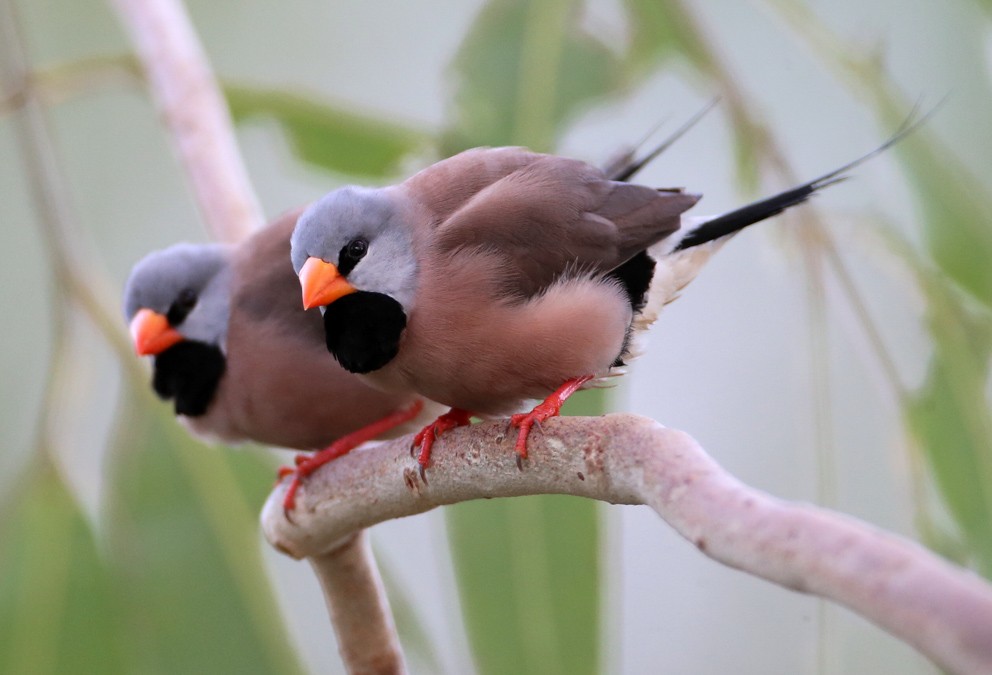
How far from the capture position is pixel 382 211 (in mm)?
1297

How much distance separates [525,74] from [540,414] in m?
0.87

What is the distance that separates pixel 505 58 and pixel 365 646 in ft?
3.11

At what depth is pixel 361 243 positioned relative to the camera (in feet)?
4.21

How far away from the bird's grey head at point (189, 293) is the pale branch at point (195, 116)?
0.07 m

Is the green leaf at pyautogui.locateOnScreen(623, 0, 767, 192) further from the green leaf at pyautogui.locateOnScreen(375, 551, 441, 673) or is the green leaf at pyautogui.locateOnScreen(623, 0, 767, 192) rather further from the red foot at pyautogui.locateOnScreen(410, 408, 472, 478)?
the green leaf at pyautogui.locateOnScreen(375, 551, 441, 673)

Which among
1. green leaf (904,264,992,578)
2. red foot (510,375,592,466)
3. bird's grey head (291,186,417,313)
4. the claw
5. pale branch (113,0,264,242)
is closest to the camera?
red foot (510,375,592,466)

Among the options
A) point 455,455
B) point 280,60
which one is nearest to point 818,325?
point 455,455

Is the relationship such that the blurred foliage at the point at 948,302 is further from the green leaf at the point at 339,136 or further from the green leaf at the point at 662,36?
the green leaf at the point at 339,136

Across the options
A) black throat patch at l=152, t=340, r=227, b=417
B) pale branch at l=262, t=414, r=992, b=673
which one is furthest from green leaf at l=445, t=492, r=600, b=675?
black throat patch at l=152, t=340, r=227, b=417

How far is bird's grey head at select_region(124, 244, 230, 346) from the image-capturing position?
66.4 inches

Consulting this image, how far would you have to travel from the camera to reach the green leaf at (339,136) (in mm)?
1954

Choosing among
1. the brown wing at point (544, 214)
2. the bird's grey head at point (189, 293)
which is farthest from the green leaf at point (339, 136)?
the brown wing at point (544, 214)

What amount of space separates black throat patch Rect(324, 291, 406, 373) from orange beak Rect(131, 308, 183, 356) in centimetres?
50

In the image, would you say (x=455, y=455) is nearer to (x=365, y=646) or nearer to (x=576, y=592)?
(x=365, y=646)
